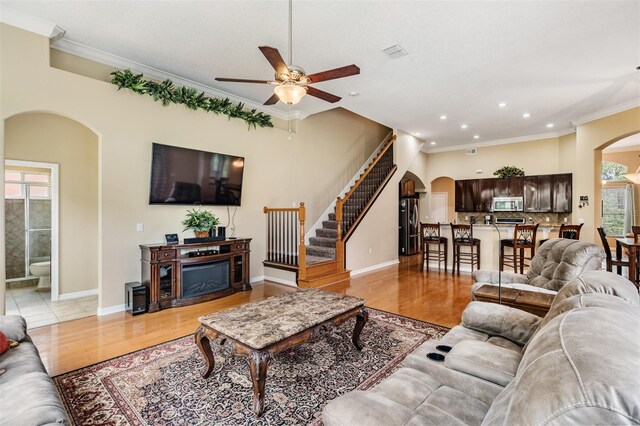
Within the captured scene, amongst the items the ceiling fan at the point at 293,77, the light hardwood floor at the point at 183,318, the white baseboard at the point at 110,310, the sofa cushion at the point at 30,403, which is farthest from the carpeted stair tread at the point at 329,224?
the sofa cushion at the point at 30,403

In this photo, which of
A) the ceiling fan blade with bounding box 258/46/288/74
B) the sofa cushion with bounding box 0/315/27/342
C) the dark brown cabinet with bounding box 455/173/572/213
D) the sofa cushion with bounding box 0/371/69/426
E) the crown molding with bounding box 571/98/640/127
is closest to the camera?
the sofa cushion with bounding box 0/371/69/426

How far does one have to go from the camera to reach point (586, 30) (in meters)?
3.59

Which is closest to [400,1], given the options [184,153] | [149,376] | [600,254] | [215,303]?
[600,254]

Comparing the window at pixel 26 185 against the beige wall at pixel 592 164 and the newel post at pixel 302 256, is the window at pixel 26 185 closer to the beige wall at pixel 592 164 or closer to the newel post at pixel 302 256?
the newel post at pixel 302 256

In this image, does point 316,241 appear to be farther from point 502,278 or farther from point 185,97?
point 502,278

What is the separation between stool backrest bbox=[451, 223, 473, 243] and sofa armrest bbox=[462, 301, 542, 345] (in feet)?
15.1

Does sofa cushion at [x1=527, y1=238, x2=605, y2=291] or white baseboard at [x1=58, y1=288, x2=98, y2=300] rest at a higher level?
sofa cushion at [x1=527, y1=238, x2=605, y2=291]

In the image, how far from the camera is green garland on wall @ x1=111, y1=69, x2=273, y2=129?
435 centimetres

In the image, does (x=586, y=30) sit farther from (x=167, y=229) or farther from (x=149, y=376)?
(x=167, y=229)

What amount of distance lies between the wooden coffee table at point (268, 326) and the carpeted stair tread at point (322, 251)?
331cm

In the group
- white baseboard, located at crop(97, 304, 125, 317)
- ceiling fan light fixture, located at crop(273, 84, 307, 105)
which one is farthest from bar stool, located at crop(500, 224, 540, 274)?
white baseboard, located at crop(97, 304, 125, 317)

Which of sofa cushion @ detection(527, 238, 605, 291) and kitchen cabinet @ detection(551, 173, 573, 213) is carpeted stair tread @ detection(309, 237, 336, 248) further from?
kitchen cabinet @ detection(551, 173, 573, 213)

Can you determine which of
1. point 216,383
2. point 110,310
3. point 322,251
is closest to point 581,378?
point 216,383

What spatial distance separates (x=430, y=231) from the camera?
7289mm
